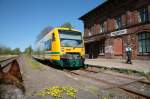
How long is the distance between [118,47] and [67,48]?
40.8 ft

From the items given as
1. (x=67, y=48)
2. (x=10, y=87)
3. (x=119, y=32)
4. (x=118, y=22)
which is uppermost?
(x=118, y=22)

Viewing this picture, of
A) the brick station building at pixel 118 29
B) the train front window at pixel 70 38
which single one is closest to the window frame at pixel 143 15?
the brick station building at pixel 118 29

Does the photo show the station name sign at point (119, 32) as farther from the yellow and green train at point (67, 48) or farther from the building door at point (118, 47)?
the yellow and green train at point (67, 48)

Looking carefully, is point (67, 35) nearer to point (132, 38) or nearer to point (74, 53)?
point (74, 53)

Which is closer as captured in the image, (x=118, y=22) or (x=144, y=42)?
(x=144, y=42)

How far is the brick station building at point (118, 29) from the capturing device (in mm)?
20906

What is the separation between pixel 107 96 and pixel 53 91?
6.24 ft

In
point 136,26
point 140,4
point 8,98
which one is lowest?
point 8,98

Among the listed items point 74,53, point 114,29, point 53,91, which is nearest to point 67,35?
point 74,53

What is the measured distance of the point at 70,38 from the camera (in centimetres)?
1488

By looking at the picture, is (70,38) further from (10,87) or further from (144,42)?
(10,87)

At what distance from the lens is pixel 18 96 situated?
14.4 feet

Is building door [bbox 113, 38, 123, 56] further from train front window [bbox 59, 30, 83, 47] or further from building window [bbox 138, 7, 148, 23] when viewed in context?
train front window [bbox 59, 30, 83, 47]

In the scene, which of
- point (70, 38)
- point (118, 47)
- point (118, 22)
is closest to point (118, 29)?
point (118, 22)
